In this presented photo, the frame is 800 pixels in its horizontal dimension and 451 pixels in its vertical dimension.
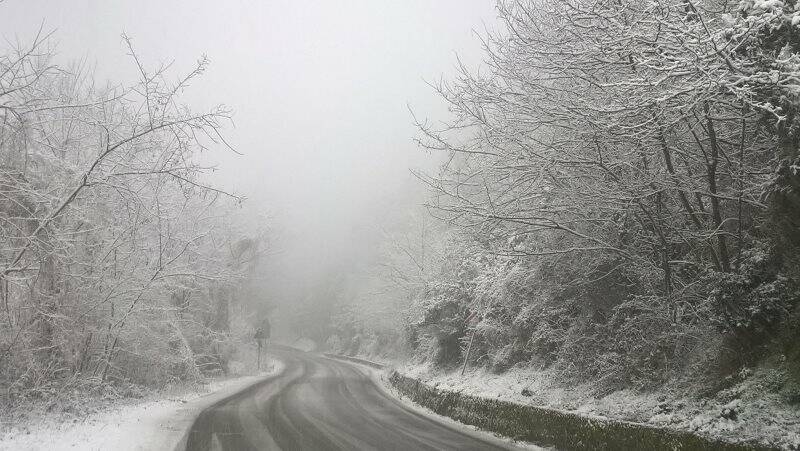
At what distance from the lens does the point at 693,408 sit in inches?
273

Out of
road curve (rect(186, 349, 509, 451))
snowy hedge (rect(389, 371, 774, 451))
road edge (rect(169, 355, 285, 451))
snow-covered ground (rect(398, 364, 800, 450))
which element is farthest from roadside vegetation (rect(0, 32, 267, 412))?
snow-covered ground (rect(398, 364, 800, 450))

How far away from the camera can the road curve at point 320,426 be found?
9.12m

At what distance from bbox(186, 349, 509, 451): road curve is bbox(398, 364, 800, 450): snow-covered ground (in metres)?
1.95

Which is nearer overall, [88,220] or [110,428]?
[110,428]

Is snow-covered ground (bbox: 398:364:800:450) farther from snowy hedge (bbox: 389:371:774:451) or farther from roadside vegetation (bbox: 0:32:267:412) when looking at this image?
roadside vegetation (bbox: 0:32:267:412)

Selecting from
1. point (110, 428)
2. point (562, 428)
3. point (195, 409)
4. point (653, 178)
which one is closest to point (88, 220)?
point (110, 428)

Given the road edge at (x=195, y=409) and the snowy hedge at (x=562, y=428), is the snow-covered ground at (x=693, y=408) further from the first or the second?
the road edge at (x=195, y=409)

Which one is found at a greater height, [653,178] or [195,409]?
[653,178]

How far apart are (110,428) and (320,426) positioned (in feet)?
14.7

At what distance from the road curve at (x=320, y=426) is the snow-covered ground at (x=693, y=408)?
195 centimetres

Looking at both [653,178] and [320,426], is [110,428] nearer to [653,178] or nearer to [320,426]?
[320,426]

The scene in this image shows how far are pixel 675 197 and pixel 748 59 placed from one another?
3.62 meters

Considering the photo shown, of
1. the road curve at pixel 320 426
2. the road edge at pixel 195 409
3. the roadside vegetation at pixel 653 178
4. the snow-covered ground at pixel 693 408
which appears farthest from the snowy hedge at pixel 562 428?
the road edge at pixel 195 409

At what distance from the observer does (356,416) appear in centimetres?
1298
